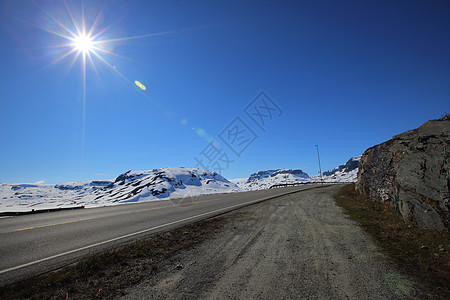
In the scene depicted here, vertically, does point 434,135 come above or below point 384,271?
above

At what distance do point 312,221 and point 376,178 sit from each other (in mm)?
8061

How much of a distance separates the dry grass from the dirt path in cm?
32

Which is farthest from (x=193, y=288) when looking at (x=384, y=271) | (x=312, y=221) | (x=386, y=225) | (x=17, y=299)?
(x=386, y=225)

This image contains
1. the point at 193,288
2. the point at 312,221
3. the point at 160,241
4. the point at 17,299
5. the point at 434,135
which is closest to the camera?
the point at 17,299

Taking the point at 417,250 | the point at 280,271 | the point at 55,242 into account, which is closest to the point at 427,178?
the point at 417,250

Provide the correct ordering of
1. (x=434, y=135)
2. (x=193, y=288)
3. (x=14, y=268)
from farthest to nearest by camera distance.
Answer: (x=434, y=135) < (x=14, y=268) < (x=193, y=288)

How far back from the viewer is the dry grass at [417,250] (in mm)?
3287

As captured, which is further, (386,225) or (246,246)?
(386,225)

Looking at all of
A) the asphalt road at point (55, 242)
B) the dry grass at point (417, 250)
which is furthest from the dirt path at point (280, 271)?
the asphalt road at point (55, 242)

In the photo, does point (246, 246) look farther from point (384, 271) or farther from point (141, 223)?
point (141, 223)

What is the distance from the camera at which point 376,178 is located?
12.3m

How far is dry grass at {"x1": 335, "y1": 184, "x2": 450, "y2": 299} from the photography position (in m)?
3.29

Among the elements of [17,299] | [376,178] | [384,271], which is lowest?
[384,271]

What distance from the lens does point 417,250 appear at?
15.0 feet
